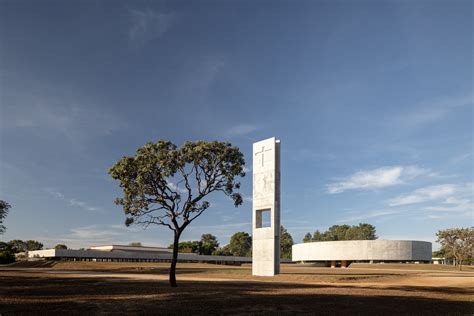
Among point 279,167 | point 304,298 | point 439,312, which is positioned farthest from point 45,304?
point 279,167

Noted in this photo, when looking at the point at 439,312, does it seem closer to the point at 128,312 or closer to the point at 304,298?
the point at 304,298

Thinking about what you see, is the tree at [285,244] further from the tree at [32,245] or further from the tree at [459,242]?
the tree at [32,245]

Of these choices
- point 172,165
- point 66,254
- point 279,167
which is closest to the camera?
point 172,165

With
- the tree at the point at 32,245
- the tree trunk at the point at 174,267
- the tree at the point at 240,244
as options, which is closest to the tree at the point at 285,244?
the tree at the point at 240,244

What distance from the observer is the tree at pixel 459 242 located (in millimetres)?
104750

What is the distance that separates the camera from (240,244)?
6678 inches

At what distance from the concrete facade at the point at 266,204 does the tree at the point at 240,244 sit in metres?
115

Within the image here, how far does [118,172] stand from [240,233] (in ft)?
445

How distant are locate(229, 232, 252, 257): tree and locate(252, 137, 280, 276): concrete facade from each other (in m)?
115

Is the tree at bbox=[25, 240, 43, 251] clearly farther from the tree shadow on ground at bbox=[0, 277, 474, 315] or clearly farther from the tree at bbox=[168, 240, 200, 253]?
the tree shadow on ground at bbox=[0, 277, 474, 315]

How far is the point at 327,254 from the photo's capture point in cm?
11300

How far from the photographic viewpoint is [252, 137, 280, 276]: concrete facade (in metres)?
53.3

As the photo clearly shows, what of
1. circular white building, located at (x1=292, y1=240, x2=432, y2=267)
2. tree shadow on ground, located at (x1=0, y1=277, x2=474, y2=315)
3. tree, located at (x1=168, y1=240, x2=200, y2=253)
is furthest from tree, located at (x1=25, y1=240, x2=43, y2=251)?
tree shadow on ground, located at (x1=0, y1=277, x2=474, y2=315)

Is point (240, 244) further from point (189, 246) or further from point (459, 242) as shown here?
point (459, 242)
